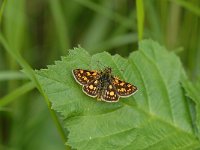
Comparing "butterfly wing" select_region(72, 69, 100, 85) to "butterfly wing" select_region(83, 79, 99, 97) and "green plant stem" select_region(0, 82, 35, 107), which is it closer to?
"butterfly wing" select_region(83, 79, 99, 97)

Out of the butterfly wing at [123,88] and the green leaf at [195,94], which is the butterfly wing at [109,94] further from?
the green leaf at [195,94]

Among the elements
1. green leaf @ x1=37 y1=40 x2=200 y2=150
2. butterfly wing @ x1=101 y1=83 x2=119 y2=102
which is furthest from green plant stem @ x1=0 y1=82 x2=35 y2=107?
butterfly wing @ x1=101 y1=83 x2=119 y2=102

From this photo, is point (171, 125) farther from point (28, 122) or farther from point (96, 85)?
point (28, 122)

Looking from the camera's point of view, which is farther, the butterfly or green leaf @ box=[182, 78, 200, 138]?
green leaf @ box=[182, 78, 200, 138]

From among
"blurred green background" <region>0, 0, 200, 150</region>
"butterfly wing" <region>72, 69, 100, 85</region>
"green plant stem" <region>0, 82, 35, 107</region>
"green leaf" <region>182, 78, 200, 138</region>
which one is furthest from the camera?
"blurred green background" <region>0, 0, 200, 150</region>

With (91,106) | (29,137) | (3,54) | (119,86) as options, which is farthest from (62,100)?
(3,54)

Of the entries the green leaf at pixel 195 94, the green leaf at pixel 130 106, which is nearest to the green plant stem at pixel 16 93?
the green leaf at pixel 130 106

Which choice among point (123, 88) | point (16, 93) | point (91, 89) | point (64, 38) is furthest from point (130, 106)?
point (64, 38)
